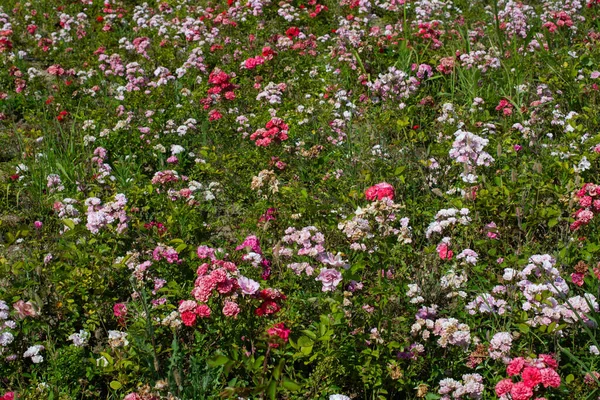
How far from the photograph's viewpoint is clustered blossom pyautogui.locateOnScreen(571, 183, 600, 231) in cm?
362

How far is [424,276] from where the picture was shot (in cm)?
371

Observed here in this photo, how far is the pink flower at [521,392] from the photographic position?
8.41ft

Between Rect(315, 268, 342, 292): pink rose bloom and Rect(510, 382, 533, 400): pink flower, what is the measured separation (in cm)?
97

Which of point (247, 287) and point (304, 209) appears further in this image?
point (304, 209)

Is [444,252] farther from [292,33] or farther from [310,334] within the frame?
[292,33]

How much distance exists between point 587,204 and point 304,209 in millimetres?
1862

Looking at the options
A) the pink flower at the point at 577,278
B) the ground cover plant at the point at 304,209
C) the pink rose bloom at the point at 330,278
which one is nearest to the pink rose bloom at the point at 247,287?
the ground cover plant at the point at 304,209

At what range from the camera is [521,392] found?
257 centimetres

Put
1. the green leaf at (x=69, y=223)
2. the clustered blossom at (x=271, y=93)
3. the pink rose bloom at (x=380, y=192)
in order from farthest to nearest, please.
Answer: the clustered blossom at (x=271, y=93), the green leaf at (x=69, y=223), the pink rose bloom at (x=380, y=192)

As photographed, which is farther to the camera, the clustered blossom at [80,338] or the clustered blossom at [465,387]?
the clustered blossom at [80,338]

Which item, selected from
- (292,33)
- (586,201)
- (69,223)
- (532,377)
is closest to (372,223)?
(532,377)

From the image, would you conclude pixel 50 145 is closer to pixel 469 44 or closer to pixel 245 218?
pixel 245 218

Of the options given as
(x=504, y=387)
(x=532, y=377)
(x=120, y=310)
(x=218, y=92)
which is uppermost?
(x=532, y=377)

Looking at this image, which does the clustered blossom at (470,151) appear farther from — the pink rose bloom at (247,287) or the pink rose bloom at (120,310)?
the pink rose bloom at (120,310)
